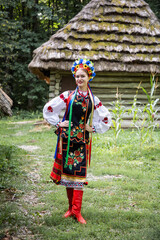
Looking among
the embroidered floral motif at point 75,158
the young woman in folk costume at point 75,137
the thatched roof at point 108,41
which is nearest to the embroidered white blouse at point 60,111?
the young woman in folk costume at point 75,137

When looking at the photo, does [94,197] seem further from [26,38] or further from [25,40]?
[26,38]

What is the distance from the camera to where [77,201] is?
9.52 ft

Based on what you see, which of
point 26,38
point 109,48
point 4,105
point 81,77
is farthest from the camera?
point 26,38

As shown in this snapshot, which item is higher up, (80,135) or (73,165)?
(80,135)

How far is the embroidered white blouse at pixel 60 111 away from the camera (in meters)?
3.07

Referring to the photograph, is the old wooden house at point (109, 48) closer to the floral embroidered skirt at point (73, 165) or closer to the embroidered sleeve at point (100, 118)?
the embroidered sleeve at point (100, 118)

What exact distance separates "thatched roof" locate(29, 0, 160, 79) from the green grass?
3.35 meters

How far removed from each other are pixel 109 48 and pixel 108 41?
12.6 inches

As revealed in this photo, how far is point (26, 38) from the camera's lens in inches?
664

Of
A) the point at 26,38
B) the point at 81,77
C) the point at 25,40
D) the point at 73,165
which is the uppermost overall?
the point at 26,38

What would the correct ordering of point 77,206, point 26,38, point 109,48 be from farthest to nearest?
point 26,38 < point 109,48 < point 77,206

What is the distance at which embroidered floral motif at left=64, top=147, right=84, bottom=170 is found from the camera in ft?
9.69

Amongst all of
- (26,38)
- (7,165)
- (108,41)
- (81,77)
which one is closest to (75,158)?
(81,77)

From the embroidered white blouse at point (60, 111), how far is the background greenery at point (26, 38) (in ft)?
39.2
